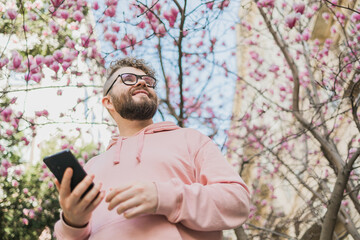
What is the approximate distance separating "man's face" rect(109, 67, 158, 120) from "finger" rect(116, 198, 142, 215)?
765mm

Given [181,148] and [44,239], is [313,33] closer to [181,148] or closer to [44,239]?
[44,239]

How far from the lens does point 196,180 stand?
5.56 ft

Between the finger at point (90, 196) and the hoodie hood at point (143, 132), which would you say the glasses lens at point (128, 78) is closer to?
the hoodie hood at point (143, 132)

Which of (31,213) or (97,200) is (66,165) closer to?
(97,200)

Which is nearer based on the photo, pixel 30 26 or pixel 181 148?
pixel 181 148

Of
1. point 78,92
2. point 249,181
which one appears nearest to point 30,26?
point 78,92

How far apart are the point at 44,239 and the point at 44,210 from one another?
6.72ft

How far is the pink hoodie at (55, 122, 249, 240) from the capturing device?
1413 mm

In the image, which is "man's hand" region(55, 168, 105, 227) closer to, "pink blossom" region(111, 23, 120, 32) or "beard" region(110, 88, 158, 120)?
"beard" region(110, 88, 158, 120)

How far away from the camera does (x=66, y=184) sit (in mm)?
1337

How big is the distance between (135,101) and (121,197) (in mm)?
798

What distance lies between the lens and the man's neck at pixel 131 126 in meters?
2.00

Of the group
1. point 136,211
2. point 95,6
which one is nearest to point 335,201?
point 136,211

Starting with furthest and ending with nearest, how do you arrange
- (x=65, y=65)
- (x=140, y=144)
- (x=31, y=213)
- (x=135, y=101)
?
(x=31, y=213) → (x=65, y=65) → (x=135, y=101) → (x=140, y=144)
